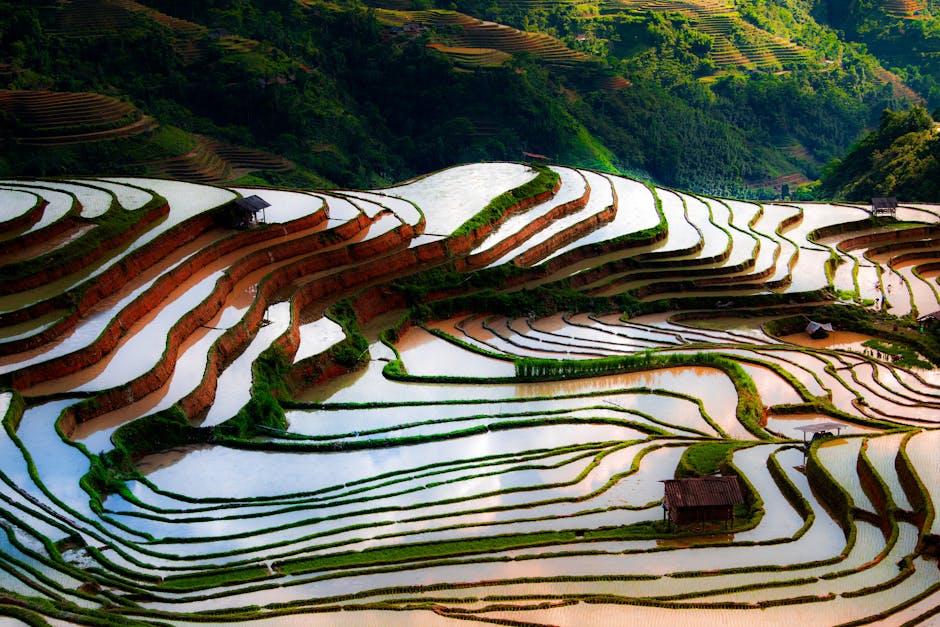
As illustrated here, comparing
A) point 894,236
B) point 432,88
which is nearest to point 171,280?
point 894,236

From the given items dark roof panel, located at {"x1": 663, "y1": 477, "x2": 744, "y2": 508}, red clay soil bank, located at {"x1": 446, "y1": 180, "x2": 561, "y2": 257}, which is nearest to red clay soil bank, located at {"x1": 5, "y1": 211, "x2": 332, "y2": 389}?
red clay soil bank, located at {"x1": 446, "y1": 180, "x2": 561, "y2": 257}

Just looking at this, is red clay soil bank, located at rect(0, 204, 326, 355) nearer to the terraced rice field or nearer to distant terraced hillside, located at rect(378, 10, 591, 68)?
the terraced rice field

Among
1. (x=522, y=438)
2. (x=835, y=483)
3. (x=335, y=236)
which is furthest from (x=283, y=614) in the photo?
(x=335, y=236)

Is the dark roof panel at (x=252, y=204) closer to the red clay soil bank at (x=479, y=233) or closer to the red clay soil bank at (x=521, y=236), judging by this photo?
the red clay soil bank at (x=479, y=233)

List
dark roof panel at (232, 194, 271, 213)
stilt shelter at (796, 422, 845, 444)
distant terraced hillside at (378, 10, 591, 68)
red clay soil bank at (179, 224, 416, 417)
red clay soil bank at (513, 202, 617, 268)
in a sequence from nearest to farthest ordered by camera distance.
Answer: stilt shelter at (796, 422, 845, 444) → red clay soil bank at (179, 224, 416, 417) → dark roof panel at (232, 194, 271, 213) → red clay soil bank at (513, 202, 617, 268) → distant terraced hillside at (378, 10, 591, 68)

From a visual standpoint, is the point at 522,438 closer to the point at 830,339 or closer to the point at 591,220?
the point at 830,339

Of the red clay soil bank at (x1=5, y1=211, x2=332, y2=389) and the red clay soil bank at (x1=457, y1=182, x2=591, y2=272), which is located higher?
the red clay soil bank at (x1=457, y1=182, x2=591, y2=272)
